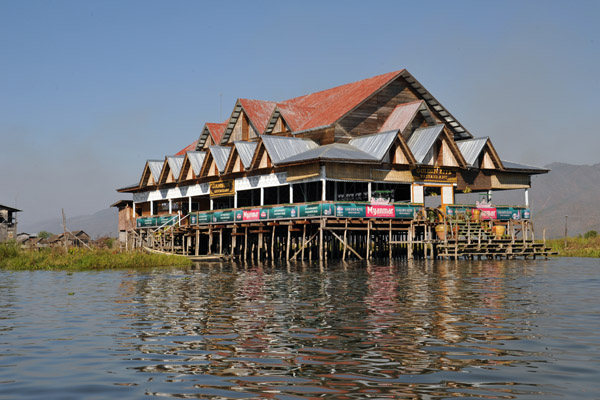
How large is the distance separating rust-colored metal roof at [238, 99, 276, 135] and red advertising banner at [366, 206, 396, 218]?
52.7 feet

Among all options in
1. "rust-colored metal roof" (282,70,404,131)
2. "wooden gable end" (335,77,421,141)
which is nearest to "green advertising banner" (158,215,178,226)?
"rust-colored metal roof" (282,70,404,131)

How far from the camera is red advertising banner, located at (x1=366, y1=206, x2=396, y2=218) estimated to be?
4294 cm

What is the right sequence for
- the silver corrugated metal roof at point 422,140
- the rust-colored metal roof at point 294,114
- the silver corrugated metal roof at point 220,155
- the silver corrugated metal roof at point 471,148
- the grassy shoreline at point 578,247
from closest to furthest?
the silver corrugated metal roof at point 422,140, the silver corrugated metal roof at point 471,148, the rust-colored metal roof at point 294,114, the silver corrugated metal roof at point 220,155, the grassy shoreline at point 578,247

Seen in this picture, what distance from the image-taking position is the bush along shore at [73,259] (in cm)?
3672

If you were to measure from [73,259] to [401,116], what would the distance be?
24.8 meters

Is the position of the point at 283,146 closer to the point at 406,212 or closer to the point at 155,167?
the point at 406,212

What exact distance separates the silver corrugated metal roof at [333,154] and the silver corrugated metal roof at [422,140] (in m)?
4.00

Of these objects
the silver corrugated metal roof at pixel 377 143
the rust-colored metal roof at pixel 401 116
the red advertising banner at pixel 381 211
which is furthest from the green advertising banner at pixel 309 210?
the rust-colored metal roof at pixel 401 116

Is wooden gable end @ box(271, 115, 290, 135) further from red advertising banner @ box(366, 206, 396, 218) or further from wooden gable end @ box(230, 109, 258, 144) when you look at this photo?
red advertising banner @ box(366, 206, 396, 218)

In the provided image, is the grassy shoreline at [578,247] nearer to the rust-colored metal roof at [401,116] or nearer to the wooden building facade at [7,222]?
the rust-colored metal roof at [401,116]

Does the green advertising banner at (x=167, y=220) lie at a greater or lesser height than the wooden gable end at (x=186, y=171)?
lesser

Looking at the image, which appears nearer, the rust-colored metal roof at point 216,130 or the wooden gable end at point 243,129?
the wooden gable end at point 243,129

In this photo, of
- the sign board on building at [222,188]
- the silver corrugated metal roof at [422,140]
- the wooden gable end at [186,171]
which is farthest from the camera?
the wooden gable end at [186,171]

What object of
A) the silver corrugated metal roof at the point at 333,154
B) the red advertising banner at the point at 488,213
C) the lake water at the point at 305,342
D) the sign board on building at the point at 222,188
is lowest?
the lake water at the point at 305,342
